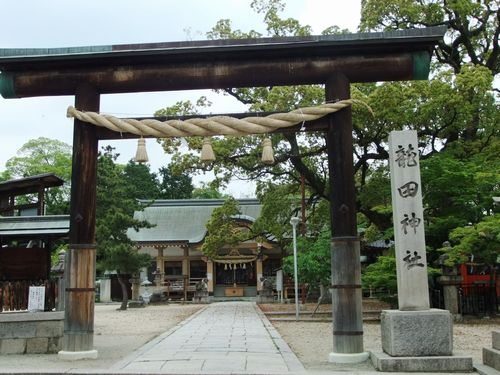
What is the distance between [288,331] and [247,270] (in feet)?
68.4

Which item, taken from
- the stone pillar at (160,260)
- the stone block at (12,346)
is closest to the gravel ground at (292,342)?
the stone block at (12,346)

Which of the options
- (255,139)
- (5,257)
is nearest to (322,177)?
(255,139)

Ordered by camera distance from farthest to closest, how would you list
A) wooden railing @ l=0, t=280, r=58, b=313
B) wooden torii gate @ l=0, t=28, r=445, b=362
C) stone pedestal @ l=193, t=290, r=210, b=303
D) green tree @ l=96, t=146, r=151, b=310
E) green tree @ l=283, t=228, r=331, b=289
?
1. stone pedestal @ l=193, t=290, r=210, b=303
2. green tree @ l=96, t=146, r=151, b=310
3. green tree @ l=283, t=228, r=331, b=289
4. wooden railing @ l=0, t=280, r=58, b=313
5. wooden torii gate @ l=0, t=28, r=445, b=362

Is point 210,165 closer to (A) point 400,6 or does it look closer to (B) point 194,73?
(A) point 400,6

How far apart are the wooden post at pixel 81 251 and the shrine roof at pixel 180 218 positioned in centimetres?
2503

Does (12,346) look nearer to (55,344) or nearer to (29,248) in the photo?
(55,344)

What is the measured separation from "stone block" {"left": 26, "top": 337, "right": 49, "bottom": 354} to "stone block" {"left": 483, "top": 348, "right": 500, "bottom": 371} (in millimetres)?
7566

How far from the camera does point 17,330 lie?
970 centimetres

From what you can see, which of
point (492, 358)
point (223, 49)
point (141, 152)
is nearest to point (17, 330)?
point (141, 152)

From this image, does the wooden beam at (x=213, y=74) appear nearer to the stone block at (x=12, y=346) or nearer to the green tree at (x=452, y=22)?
the stone block at (x=12, y=346)

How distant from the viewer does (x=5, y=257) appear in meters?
13.3

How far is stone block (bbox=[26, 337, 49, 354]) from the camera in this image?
9.66 metres

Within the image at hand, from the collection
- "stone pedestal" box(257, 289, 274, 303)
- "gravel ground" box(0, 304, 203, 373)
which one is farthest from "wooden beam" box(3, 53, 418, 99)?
"stone pedestal" box(257, 289, 274, 303)

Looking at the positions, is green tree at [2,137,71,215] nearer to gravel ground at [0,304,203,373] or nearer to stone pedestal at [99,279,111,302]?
stone pedestal at [99,279,111,302]
